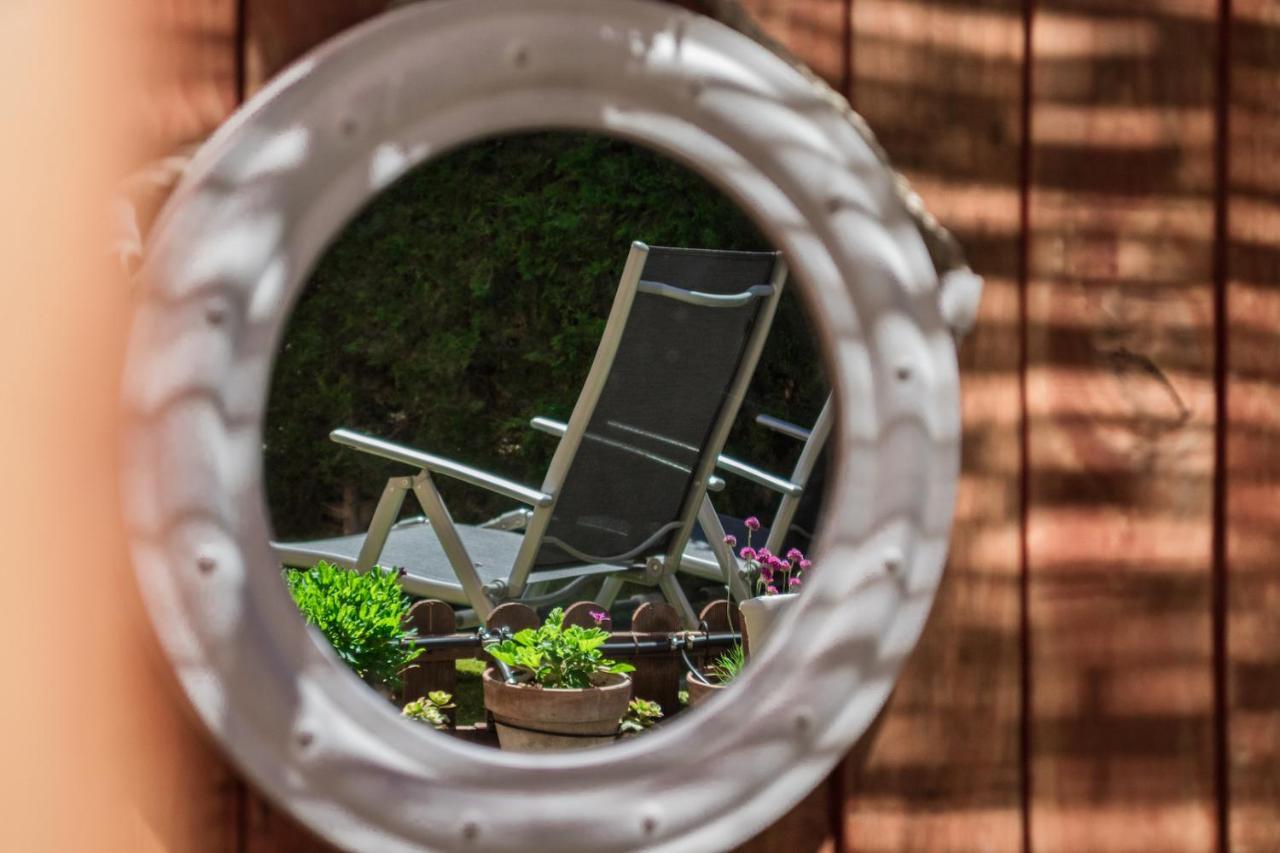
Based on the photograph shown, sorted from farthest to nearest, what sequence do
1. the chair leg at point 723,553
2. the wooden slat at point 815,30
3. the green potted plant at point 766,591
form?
the chair leg at point 723,553, the green potted plant at point 766,591, the wooden slat at point 815,30

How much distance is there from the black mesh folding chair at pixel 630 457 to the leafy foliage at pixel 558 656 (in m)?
0.58

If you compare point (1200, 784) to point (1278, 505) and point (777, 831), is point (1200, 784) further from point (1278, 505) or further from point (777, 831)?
point (777, 831)

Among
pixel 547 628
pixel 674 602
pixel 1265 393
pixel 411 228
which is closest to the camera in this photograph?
pixel 1265 393

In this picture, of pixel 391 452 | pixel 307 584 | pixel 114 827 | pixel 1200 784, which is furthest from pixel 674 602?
pixel 114 827

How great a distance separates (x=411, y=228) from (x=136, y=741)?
12.3ft

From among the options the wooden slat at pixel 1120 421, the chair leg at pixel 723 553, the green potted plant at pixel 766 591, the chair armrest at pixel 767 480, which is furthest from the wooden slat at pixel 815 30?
the chair armrest at pixel 767 480

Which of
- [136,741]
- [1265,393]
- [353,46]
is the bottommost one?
[136,741]

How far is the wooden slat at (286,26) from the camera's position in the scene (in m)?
1.17

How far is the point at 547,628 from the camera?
7.47 ft

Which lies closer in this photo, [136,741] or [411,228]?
[136,741]

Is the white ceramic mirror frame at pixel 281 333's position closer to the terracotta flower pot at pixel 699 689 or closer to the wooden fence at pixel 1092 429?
the wooden fence at pixel 1092 429

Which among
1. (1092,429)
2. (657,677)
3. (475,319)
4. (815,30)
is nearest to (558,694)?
(657,677)

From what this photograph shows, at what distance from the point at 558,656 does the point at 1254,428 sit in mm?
1245

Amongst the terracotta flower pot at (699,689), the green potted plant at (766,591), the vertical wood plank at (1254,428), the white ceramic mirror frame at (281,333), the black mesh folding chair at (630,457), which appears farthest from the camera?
the black mesh folding chair at (630,457)
